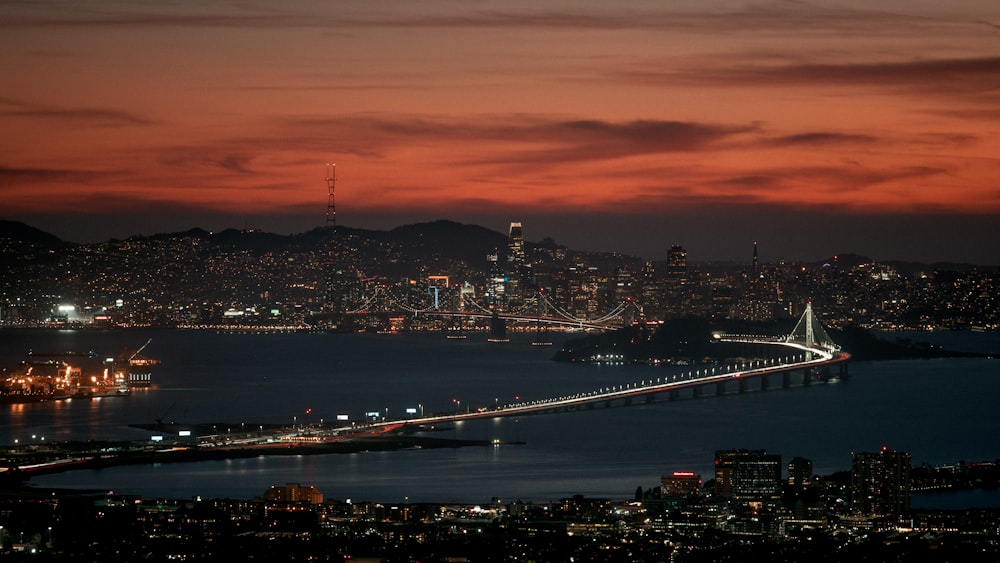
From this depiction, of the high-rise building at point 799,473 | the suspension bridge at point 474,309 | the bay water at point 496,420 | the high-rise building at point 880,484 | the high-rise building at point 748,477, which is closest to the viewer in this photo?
the high-rise building at point 880,484

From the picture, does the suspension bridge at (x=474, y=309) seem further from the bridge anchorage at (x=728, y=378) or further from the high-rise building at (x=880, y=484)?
the high-rise building at (x=880, y=484)

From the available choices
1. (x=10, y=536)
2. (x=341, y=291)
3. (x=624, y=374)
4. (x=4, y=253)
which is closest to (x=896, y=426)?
(x=624, y=374)

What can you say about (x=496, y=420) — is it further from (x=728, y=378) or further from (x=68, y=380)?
(x=68, y=380)

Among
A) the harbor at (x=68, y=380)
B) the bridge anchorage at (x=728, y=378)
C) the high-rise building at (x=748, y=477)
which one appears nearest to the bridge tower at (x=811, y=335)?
the bridge anchorage at (x=728, y=378)

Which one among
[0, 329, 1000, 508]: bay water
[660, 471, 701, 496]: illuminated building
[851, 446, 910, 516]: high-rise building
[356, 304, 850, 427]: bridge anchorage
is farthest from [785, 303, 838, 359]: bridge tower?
[660, 471, 701, 496]: illuminated building

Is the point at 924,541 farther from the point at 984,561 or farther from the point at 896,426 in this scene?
the point at 896,426

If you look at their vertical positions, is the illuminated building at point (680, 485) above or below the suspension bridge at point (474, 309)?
below
